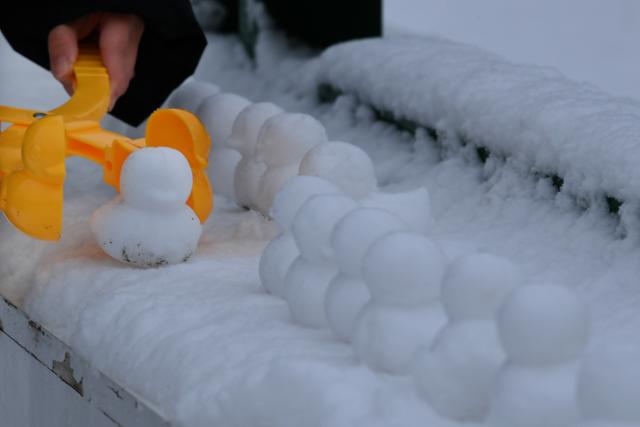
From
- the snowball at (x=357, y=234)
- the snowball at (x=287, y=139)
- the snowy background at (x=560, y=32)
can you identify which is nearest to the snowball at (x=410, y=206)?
the snowball at (x=287, y=139)

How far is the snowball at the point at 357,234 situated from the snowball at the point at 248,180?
347 mm

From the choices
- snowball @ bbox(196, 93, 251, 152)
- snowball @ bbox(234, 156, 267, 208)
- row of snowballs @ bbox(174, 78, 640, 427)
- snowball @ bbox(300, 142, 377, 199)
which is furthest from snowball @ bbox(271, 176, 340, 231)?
A: snowball @ bbox(196, 93, 251, 152)

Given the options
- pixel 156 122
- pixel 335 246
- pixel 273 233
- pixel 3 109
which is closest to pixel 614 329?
pixel 335 246

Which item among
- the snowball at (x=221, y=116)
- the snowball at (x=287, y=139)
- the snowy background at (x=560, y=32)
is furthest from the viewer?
the snowy background at (x=560, y=32)

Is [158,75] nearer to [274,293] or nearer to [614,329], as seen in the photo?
[274,293]

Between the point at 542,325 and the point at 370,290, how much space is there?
0.14 meters

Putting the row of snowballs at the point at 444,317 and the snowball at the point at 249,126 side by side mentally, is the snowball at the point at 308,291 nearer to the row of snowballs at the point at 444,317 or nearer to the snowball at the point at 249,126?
the row of snowballs at the point at 444,317

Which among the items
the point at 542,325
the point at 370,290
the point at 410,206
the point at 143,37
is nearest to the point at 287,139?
the point at 410,206

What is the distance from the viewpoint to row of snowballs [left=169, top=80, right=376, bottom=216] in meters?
1.00

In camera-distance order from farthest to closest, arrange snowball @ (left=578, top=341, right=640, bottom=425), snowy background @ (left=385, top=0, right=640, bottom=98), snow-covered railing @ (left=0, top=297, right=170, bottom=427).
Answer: snowy background @ (left=385, top=0, right=640, bottom=98) → snow-covered railing @ (left=0, top=297, right=170, bottom=427) → snowball @ (left=578, top=341, right=640, bottom=425)

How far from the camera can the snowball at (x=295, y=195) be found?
0.87 meters

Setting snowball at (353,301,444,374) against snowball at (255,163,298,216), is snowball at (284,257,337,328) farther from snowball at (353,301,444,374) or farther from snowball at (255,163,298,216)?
snowball at (255,163,298,216)

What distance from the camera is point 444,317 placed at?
2.32 ft

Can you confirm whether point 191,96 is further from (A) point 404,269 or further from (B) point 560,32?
(A) point 404,269
